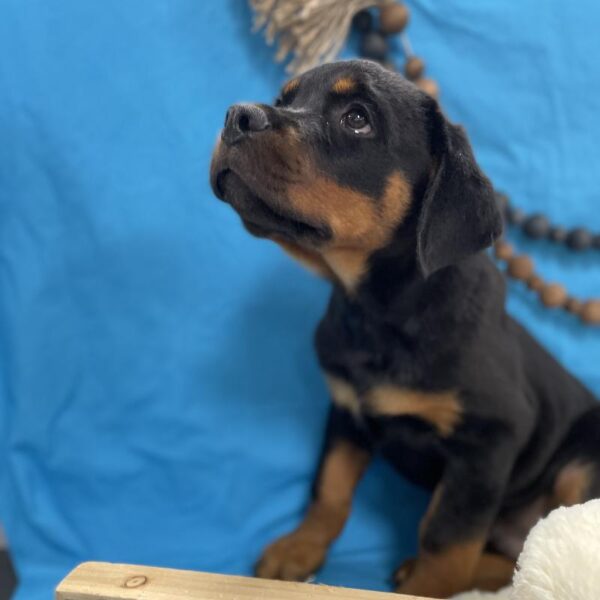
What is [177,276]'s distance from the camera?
2160 millimetres

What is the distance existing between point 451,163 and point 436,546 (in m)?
0.91

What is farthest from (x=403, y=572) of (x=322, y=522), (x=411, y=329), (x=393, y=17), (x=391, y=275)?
(x=393, y=17)

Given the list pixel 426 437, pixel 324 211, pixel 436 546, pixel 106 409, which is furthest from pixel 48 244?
pixel 436 546

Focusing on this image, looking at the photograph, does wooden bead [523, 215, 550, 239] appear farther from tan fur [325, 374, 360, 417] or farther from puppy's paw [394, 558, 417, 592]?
puppy's paw [394, 558, 417, 592]

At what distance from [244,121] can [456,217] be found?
1.57ft

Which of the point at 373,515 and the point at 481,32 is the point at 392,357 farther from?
the point at 481,32

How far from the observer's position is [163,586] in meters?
1.11

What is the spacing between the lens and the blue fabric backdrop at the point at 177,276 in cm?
203

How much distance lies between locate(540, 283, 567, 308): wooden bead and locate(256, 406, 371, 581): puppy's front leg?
715 mm

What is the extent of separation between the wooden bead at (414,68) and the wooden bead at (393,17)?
10cm

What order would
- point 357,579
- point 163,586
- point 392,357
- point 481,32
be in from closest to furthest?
point 163,586, point 392,357, point 357,579, point 481,32

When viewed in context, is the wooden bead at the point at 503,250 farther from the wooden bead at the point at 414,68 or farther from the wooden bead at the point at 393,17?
the wooden bead at the point at 393,17

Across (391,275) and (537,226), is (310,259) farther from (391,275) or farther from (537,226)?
(537,226)

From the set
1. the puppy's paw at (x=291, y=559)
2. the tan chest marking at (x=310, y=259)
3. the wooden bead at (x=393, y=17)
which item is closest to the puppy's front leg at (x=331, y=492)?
the puppy's paw at (x=291, y=559)
